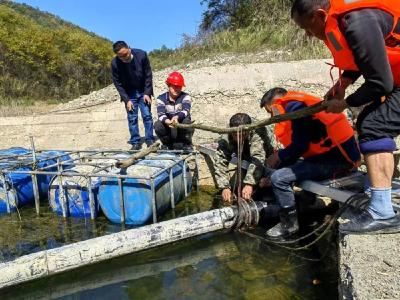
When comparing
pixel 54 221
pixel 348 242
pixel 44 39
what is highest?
pixel 44 39

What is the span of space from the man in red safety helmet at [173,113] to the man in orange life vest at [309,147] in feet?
8.89

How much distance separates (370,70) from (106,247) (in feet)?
9.28

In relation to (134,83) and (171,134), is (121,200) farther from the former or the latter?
(134,83)

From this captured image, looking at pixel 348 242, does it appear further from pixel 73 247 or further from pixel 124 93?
pixel 124 93

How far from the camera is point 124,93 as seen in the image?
26.1 feet

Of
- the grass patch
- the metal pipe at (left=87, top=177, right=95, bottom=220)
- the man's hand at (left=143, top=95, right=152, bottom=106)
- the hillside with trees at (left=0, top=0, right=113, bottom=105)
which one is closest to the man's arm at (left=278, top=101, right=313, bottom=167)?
the metal pipe at (left=87, top=177, right=95, bottom=220)

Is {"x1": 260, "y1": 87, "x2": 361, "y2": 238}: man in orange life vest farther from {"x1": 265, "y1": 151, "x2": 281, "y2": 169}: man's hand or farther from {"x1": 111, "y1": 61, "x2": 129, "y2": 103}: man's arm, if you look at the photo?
{"x1": 111, "y1": 61, "x2": 129, "y2": 103}: man's arm

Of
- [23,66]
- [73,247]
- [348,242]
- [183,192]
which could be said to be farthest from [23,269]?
[23,66]

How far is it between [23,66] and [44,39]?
6.75ft

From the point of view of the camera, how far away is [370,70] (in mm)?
2744

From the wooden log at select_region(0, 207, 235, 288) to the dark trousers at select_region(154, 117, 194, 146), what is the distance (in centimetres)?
275

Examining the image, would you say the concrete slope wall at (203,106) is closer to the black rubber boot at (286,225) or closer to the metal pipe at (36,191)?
the metal pipe at (36,191)

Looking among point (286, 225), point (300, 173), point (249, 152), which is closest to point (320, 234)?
point (286, 225)

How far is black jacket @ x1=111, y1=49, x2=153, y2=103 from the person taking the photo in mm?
7832
